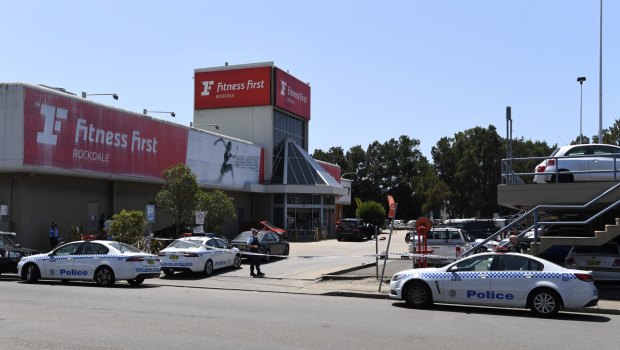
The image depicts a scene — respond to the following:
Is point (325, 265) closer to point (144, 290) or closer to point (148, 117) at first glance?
point (144, 290)

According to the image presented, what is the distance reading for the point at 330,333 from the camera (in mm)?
9977

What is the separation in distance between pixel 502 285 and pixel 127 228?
16350 mm

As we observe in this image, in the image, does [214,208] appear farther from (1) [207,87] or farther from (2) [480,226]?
(1) [207,87]

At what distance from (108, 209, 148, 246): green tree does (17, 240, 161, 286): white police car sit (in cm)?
609

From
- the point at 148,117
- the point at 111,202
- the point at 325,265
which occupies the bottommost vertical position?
the point at 325,265

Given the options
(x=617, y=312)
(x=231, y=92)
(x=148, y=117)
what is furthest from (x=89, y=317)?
(x=231, y=92)

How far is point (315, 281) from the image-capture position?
20016mm

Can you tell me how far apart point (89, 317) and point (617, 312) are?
11.5 metres

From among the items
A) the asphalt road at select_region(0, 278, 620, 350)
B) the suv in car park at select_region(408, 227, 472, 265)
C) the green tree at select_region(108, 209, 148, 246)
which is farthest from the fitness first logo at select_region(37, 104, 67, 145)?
the suv in car park at select_region(408, 227, 472, 265)

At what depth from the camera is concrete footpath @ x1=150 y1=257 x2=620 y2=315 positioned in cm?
1656

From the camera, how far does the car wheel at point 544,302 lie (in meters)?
12.6

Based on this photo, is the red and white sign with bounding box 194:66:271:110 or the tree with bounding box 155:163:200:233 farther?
the red and white sign with bounding box 194:66:271:110

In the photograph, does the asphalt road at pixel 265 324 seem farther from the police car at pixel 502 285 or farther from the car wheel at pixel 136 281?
the car wheel at pixel 136 281

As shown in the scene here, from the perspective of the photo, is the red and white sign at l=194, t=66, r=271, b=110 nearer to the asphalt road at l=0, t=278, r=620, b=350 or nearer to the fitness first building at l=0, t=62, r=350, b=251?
the fitness first building at l=0, t=62, r=350, b=251
